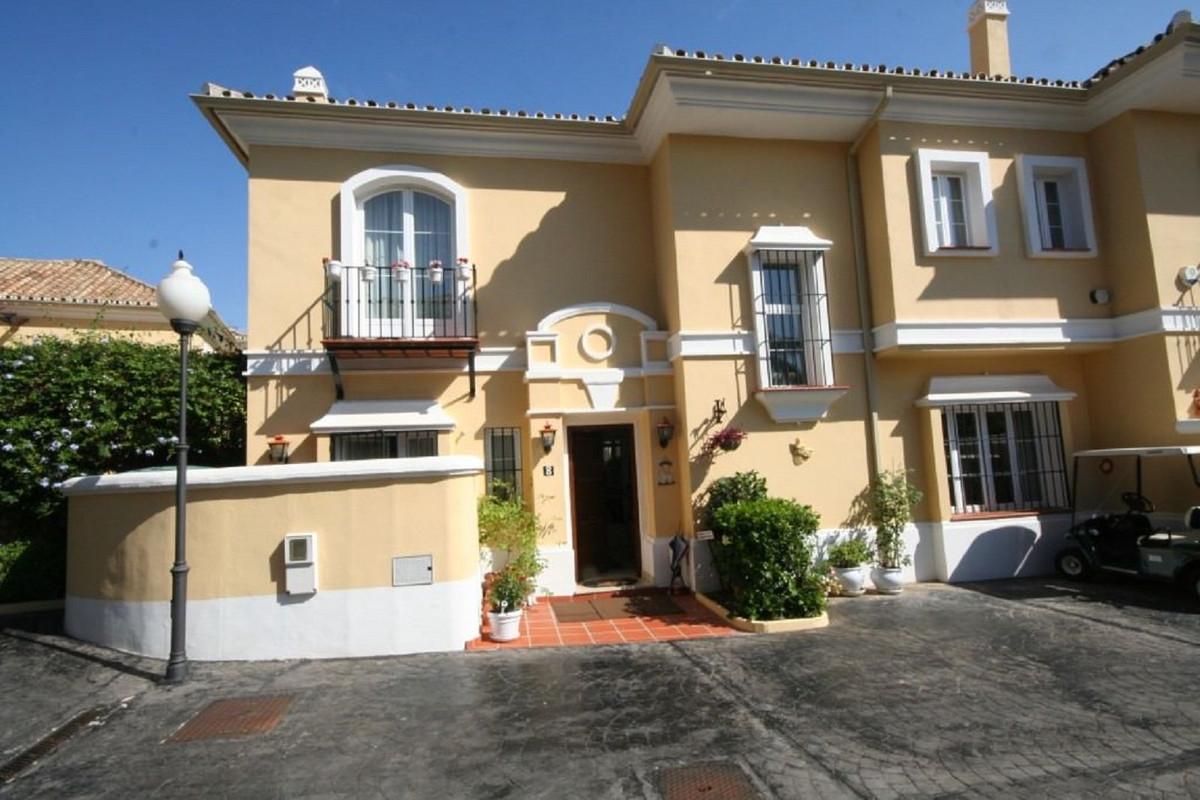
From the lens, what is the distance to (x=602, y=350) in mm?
8797

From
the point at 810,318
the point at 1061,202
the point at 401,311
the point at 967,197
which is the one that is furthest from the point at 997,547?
the point at 401,311

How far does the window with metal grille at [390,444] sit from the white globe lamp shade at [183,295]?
2761 mm

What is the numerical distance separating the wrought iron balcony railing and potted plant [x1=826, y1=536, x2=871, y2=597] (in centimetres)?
587

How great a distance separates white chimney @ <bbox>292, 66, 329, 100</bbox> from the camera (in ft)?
28.4

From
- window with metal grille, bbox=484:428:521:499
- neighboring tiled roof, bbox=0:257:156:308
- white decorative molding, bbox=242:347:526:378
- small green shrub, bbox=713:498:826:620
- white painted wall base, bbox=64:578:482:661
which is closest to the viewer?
white painted wall base, bbox=64:578:482:661

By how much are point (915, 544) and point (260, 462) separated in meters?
9.18

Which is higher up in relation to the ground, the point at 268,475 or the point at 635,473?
the point at 268,475

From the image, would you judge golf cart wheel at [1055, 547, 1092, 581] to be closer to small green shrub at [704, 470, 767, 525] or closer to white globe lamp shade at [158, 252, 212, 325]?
small green shrub at [704, 470, 767, 525]

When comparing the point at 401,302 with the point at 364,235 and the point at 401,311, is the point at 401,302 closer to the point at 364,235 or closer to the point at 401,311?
the point at 401,311

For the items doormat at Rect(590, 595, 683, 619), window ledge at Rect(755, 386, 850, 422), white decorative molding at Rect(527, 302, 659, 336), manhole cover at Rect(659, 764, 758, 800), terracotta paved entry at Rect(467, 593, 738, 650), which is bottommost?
manhole cover at Rect(659, 764, 758, 800)

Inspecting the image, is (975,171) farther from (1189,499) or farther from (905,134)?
(1189,499)

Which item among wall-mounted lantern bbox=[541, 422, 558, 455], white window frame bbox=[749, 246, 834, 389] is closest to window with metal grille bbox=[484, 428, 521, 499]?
wall-mounted lantern bbox=[541, 422, 558, 455]

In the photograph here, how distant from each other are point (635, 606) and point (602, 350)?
11.7ft

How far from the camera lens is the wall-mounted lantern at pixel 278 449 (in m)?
8.02
